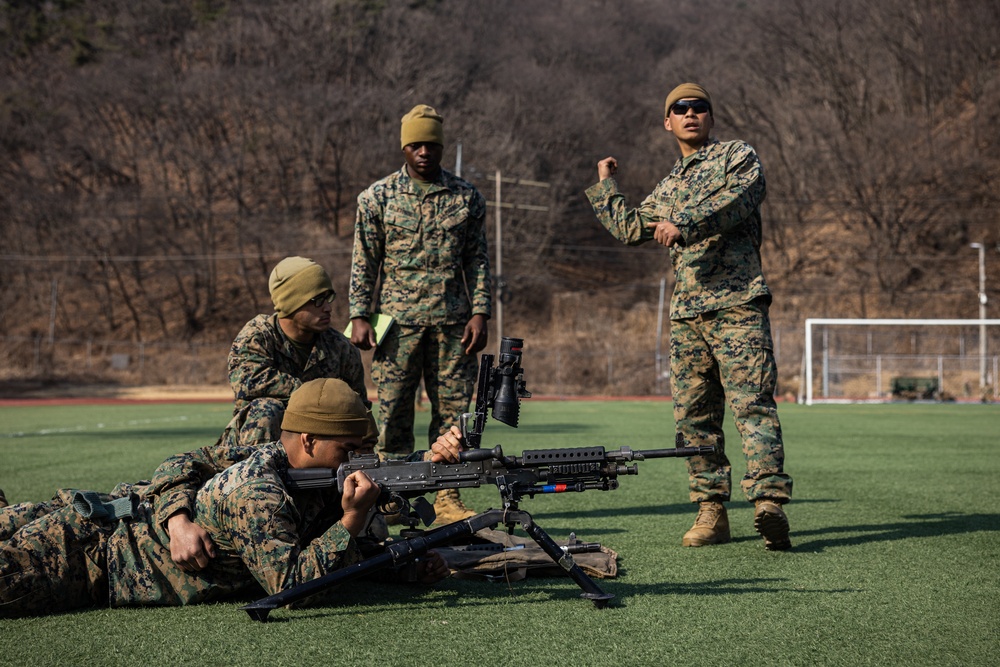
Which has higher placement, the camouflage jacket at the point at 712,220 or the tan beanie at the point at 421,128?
the tan beanie at the point at 421,128

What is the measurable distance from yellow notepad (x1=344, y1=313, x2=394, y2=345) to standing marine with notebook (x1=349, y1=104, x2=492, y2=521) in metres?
0.03

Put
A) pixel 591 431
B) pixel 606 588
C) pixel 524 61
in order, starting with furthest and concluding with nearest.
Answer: pixel 524 61
pixel 591 431
pixel 606 588

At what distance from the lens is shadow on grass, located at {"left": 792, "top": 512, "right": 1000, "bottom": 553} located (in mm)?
5668

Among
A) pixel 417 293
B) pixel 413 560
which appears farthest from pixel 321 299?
pixel 413 560

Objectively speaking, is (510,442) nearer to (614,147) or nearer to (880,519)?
(880,519)

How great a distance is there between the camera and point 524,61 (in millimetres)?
72312

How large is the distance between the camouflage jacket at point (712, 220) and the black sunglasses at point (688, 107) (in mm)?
213

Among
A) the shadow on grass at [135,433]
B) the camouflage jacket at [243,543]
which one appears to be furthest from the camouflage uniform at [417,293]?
the shadow on grass at [135,433]

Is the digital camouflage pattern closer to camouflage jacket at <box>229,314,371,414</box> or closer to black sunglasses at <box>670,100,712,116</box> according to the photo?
camouflage jacket at <box>229,314,371,414</box>

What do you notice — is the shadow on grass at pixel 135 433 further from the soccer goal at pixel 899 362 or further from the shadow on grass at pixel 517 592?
the soccer goal at pixel 899 362

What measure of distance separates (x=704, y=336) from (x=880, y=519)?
6.22 feet

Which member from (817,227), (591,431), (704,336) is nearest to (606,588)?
(704,336)

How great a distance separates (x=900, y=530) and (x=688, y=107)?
2.76 m

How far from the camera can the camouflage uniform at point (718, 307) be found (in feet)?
18.0
